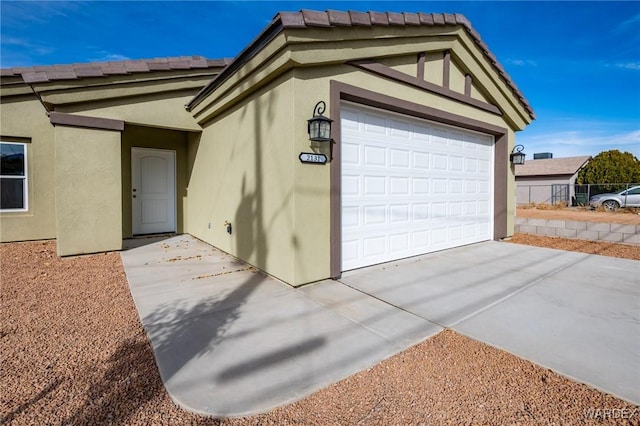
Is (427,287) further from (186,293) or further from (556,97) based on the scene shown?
(556,97)

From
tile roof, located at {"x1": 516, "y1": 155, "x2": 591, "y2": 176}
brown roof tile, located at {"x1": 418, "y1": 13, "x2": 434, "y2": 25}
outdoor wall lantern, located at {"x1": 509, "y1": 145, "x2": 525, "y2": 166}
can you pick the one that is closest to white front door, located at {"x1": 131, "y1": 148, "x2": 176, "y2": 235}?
brown roof tile, located at {"x1": 418, "y1": 13, "x2": 434, "y2": 25}

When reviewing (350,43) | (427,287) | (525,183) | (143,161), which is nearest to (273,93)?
(350,43)

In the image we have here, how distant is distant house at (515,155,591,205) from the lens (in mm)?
22203

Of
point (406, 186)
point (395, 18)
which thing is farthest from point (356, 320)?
point (395, 18)

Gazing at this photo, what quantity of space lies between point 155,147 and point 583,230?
36.4ft

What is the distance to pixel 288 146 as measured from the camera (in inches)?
161

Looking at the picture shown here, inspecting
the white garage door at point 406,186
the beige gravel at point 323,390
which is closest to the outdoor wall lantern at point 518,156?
the white garage door at point 406,186

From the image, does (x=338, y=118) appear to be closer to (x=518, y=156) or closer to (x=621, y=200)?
(x=518, y=156)

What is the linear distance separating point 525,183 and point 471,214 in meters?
22.7

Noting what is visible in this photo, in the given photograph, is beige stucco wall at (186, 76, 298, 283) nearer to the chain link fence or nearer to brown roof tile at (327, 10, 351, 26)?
brown roof tile at (327, 10, 351, 26)

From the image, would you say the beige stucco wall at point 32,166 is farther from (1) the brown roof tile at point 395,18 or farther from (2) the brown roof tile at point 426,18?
(2) the brown roof tile at point 426,18

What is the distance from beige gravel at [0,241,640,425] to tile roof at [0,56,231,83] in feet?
14.6

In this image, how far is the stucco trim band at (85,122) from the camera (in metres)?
5.49

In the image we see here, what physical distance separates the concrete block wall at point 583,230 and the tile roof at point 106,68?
30.7 feet
